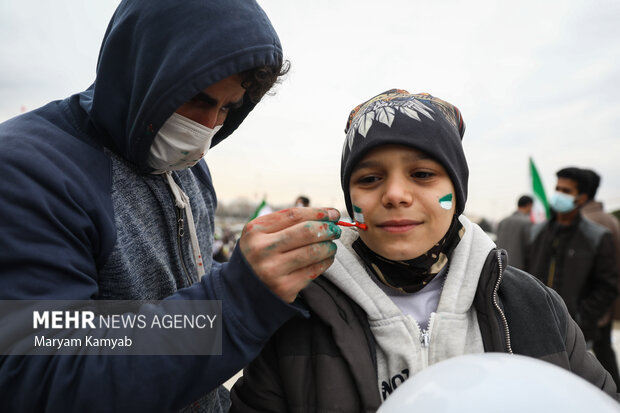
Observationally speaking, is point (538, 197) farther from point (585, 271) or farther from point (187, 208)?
point (187, 208)

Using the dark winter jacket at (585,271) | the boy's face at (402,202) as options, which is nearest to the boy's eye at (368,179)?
the boy's face at (402,202)

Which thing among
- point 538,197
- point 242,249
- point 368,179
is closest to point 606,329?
point 538,197

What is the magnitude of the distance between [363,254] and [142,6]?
45.4 inches

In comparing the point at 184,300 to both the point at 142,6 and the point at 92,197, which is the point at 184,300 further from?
the point at 142,6

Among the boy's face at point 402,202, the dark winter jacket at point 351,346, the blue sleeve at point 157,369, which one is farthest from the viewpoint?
the boy's face at point 402,202

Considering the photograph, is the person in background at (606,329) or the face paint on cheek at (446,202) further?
the person in background at (606,329)

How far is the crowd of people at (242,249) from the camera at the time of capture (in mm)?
1004

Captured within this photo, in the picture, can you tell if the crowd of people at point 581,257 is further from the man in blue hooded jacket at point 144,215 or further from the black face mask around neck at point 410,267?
the man in blue hooded jacket at point 144,215

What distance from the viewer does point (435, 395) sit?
798 mm

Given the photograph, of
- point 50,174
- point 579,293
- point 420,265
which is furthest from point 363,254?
point 579,293

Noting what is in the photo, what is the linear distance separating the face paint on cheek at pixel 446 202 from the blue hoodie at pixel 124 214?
665mm

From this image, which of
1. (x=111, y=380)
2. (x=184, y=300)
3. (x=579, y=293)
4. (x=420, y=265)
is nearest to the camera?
(x=111, y=380)

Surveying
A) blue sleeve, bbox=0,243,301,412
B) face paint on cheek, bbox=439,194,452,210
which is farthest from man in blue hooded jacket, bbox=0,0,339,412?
face paint on cheek, bbox=439,194,452,210

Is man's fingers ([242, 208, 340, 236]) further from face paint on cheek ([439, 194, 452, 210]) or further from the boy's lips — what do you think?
face paint on cheek ([439, 194, 452, 210])
